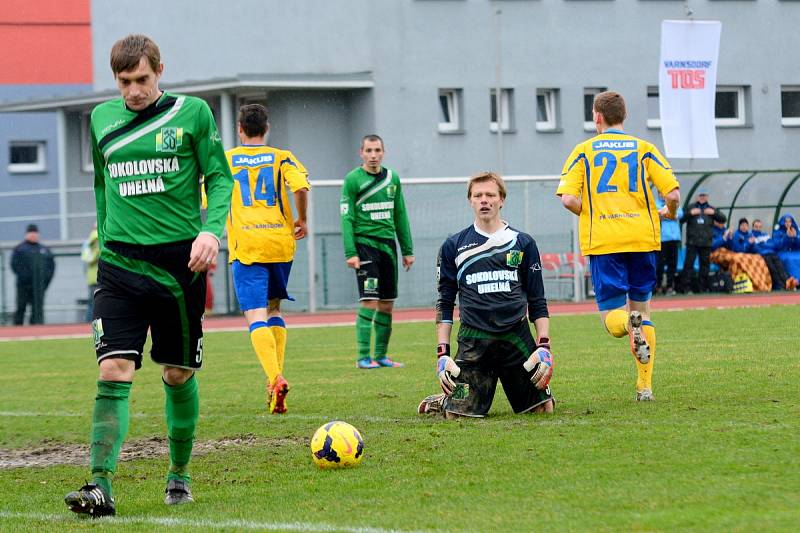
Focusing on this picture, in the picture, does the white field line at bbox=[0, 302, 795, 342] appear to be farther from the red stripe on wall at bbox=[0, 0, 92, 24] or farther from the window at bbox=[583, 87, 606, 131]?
the red stripe on wall at bbox=[0, 0, 92, 24]

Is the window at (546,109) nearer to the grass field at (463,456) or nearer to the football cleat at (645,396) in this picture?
the grass field at (463,456)

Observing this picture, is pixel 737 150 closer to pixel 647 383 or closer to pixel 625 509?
pixel 647 383

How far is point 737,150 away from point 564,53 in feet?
Answer: 19.8

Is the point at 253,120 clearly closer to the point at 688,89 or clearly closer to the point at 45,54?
the point at 688,89

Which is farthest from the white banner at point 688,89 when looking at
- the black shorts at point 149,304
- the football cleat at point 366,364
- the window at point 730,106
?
the black shorts at point 149,304

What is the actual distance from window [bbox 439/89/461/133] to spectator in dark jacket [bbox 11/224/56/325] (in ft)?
39.0

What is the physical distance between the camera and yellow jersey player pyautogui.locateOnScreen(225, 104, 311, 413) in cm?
1097

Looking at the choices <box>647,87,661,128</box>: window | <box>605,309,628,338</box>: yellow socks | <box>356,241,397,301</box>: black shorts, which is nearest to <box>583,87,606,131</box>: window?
<box>647,87,661,128</box>: window

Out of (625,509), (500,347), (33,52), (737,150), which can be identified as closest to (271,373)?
(500,347)

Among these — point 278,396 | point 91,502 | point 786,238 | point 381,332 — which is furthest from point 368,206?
point 786,238

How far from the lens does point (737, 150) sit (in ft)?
128

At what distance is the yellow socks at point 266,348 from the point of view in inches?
414

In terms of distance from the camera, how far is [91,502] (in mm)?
6008

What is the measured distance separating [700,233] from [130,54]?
2307 cm
